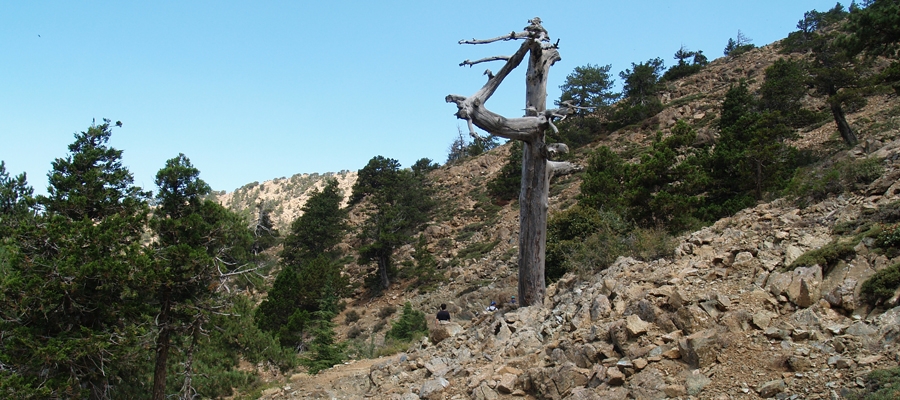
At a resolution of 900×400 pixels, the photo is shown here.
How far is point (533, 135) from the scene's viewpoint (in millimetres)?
9922

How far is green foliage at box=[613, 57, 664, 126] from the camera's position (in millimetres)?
41844

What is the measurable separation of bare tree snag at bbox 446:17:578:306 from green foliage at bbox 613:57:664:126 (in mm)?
33843

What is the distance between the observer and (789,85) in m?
28.5

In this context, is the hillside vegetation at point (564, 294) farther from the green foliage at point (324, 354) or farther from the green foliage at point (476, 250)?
the green foliage at point (476, 250)

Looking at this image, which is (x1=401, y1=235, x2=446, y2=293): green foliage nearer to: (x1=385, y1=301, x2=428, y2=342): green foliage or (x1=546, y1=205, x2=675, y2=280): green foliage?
(x1=385, y1=301, x2=428, y2=342): green foliage

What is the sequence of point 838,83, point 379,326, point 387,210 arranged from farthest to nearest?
point 387,210, point 838,83, point 379,326

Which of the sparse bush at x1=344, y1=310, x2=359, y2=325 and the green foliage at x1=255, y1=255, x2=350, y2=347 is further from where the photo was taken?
the sparse bush at x1=344, y1=310, x2=359, y2=325

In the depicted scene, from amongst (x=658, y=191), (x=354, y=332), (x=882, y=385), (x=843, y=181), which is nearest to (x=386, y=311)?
(x=354, y=332)

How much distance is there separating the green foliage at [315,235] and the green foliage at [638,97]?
75.2 ft

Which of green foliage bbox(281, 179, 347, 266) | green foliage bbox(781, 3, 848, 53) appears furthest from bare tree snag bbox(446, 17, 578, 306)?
green foliage bbox(781, 3, 848, 53)

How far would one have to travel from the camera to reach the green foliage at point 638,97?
4184cm

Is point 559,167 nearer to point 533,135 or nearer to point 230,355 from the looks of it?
point 533,135

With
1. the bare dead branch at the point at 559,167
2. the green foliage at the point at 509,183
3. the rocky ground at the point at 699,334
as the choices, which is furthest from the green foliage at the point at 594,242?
the green foliage at the point at 509,183

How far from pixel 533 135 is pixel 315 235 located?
2692cm
